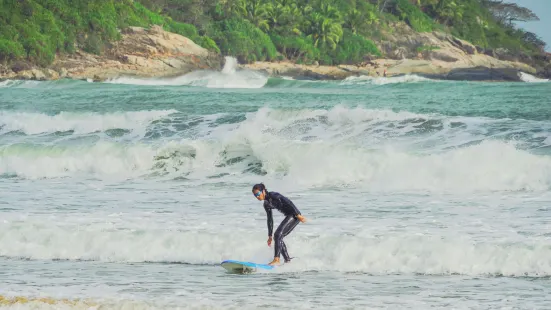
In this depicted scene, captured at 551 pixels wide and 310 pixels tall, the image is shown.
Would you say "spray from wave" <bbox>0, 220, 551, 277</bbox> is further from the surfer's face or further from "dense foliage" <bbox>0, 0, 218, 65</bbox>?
"dense foliage" <bbox>0, 0, 218, 65</bbox>

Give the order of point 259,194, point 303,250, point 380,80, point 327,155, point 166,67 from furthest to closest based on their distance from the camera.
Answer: point 380,80 → point 166,67 → point 327,155 → point 303,250 → point 259,194

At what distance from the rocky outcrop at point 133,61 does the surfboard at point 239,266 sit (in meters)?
47.3

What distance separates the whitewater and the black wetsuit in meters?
0.27

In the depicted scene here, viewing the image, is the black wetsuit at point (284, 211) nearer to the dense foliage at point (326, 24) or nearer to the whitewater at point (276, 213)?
the whitewater at point (276, 213)

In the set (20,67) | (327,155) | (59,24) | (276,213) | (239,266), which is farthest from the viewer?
(59,24)

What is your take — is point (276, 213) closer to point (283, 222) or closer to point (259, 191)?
point (283, 222)

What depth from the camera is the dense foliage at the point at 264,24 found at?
201 feet

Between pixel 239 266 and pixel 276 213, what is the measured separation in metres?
3.90

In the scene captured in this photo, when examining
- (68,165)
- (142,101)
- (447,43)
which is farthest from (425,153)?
(447,43)

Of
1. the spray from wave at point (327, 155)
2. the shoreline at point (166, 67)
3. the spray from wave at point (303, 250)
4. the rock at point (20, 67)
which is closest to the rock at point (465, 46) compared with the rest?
the shoreline at point (166, 67)

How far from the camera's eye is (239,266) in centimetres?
1060

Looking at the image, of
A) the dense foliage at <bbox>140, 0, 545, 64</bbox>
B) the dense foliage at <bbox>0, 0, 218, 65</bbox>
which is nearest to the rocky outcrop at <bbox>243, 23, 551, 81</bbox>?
the dense foliage at <bbox>140, 0, 545, 64</bbox>

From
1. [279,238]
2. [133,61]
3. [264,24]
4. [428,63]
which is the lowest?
[279,238]

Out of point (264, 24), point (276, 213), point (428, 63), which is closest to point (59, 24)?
point (264, 24)
